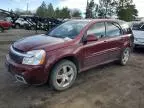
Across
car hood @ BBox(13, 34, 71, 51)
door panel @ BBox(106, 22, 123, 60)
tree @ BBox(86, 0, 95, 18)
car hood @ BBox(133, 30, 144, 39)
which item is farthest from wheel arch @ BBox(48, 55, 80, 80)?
tree @ BBox(86, 0, 95, 18)

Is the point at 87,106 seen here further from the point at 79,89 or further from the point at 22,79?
the point at 22,79

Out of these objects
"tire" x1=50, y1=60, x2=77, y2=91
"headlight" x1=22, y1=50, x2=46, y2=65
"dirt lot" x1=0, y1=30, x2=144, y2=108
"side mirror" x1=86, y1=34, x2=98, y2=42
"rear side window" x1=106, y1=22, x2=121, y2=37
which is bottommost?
"dirt lot" x1=0, y1=30, x2=144, y2=108

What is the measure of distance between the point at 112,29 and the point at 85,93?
2.56 metres

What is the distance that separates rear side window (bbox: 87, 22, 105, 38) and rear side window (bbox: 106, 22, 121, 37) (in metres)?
0.23

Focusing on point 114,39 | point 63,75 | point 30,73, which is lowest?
point 63,75

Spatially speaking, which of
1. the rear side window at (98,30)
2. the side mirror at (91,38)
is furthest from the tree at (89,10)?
the side mirror at (91,38)

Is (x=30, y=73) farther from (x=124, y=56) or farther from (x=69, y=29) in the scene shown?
(x=124, y=56)

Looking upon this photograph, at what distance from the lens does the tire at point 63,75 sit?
524 cm

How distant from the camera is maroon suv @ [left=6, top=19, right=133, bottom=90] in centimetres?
500

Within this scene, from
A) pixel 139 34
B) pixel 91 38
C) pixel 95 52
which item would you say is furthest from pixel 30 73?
pixel 139 34

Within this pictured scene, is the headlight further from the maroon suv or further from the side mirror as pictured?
the side mirror

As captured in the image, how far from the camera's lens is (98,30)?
6516 mm

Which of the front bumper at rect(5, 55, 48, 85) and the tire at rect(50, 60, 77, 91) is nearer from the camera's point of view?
the front bumper at rect(5, 55, 48, 85)

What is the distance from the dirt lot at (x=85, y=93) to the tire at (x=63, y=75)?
15 cm
